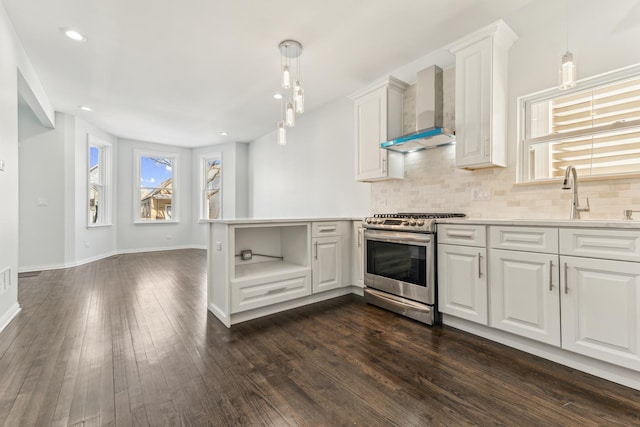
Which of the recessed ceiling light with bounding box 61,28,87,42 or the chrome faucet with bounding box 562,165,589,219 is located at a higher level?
the recessed ceiling light with bounding box 61,28,87,42

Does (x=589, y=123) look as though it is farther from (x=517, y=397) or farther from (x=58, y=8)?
(x=58, y=8)

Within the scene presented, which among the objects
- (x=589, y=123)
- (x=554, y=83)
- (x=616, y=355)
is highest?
(x=554, y=83)

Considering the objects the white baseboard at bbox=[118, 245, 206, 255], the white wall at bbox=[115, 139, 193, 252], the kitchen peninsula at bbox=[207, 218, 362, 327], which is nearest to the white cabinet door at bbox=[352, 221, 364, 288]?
the kitchen peninsula at bbox=[207, 218, 362, 327]

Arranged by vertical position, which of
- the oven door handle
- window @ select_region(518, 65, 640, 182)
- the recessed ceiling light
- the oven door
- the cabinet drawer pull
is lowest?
the oven door

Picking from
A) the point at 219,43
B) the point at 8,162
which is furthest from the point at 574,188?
the point at 8,162

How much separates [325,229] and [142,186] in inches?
238

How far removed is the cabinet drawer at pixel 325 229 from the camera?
10.1ft

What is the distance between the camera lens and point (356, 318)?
267 cm

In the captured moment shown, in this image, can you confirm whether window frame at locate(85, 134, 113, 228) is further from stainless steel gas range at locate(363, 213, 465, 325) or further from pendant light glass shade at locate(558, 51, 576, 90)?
pendant light glass shade at locate(558, 51, 576, 90)

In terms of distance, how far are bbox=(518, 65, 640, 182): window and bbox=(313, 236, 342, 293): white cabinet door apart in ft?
6.30

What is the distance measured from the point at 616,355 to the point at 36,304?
4926mm

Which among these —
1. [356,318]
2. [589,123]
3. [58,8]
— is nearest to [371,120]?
[589,123]

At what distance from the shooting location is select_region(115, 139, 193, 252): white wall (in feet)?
22.1

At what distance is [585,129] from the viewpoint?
2.19m
